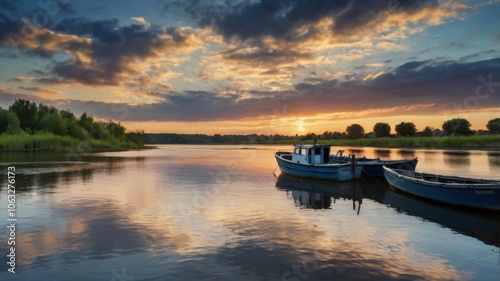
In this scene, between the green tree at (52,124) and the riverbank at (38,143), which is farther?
the green tree at (52,124)

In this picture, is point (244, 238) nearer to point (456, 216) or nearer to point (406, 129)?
point (456, 216)

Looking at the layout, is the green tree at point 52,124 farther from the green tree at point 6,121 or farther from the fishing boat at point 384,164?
the fishing boat at point 384,164

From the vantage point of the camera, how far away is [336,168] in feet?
114

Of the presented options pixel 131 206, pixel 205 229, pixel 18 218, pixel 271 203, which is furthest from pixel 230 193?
pixel 18 218

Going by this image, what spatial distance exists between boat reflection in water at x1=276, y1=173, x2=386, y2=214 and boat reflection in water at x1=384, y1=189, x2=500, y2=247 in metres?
2.29

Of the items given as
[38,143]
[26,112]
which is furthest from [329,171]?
[26,112]

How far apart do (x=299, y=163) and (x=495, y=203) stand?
20.6 metres

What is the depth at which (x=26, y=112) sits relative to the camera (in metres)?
106

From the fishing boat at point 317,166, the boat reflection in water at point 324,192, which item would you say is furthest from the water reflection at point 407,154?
the boat reflection in water at point 324,192

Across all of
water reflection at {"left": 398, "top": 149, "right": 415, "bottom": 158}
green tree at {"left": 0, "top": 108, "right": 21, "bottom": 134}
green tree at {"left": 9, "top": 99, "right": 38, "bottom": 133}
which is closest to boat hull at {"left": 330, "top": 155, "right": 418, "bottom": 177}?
water reflection at {"left": 398, "top": 149, "right": 415, "bottom": 158}

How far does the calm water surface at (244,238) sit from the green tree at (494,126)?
159 metres

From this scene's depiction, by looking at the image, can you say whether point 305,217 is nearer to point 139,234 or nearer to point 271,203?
point 271,203

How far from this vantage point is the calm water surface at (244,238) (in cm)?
1138

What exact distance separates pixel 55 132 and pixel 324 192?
96.1m
